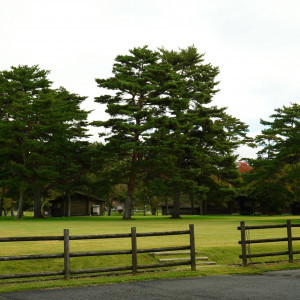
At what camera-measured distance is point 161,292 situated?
10281 millimetres

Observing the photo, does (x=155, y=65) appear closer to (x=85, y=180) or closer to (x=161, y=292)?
(x=85, y=180)

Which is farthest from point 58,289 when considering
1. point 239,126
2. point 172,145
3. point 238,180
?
point 239,126

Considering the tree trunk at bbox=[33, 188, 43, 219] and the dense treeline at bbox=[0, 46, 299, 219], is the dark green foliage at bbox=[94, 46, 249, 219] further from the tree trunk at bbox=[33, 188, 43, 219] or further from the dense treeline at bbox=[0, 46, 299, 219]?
the tree trunk at bbox=[33, 188, 43, 219]

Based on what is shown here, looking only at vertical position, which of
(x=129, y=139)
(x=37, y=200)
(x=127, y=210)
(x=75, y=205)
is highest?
(x=129, y=139)

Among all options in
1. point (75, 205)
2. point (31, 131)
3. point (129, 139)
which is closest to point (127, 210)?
point (129, 139)

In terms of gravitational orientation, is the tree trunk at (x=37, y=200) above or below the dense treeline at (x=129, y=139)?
below

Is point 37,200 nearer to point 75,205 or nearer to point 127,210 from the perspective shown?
point 127,210

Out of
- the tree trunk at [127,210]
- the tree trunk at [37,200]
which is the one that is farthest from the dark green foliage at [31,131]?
the tree trunk at [127,210]

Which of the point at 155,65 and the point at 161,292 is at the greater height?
the point at 155,65

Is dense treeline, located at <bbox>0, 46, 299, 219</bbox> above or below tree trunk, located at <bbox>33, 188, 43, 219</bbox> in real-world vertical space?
above

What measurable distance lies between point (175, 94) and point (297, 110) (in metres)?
15.0

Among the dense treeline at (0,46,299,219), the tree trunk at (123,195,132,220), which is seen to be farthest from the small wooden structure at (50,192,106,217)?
the tree trunk at (123,195,132,220)

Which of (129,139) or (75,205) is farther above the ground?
(129,139)

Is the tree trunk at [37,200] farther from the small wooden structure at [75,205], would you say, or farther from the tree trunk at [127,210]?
the small wooden structure at [75,205]
